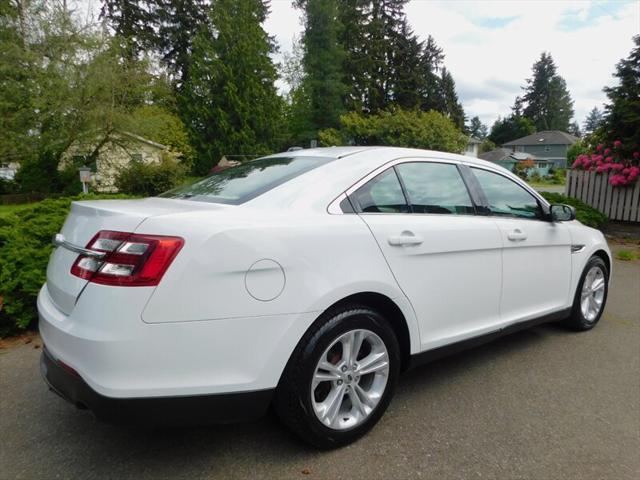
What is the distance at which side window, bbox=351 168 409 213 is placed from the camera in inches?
97.7

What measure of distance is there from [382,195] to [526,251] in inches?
55.5

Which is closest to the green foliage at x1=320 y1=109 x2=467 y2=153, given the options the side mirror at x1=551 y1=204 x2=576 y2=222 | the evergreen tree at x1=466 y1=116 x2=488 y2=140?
the side mirror at x1=551 y1=204 x2=576 y2=222

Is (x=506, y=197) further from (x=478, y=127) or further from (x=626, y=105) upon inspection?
(x=478, y=127)

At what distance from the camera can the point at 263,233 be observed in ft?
6.53

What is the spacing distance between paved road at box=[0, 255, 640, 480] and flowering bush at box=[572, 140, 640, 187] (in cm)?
779

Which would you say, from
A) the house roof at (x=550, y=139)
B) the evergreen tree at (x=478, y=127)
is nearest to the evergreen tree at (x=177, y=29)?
the house roof at (x=550, y=139)

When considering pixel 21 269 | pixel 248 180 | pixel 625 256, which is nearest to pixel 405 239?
pixel 248 180

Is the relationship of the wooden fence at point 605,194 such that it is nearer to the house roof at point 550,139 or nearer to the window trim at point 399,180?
the window trim at point 399,180

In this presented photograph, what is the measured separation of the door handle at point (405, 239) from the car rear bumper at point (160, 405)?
1.00 meters

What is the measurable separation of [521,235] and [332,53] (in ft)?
119

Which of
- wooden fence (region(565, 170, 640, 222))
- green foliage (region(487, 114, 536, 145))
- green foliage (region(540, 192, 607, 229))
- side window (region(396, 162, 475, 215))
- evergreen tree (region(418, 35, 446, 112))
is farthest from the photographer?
green foliage (region(487, 114, 536, 145))

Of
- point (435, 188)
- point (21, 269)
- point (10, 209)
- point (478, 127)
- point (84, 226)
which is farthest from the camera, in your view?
point (478, 127)

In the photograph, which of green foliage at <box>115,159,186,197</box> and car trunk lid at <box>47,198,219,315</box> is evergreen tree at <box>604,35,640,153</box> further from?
green foliage at <box>115,159,186,197</box>

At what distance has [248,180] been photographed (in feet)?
8.53
